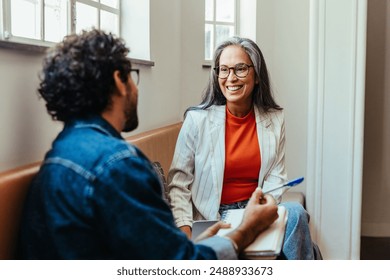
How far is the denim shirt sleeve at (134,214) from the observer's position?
77cm

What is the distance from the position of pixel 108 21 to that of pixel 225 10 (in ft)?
3.49

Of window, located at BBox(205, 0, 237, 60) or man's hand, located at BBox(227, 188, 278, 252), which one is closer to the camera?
man's hand, located at BBox(227, 188, 278, 252)

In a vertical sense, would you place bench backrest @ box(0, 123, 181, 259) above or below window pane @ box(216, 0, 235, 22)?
below

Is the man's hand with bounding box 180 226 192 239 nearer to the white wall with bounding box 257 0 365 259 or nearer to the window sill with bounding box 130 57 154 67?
the window sill with bounding box 130 57 154 67

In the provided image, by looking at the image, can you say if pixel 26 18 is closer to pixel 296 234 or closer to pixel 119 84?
pixel 119 84

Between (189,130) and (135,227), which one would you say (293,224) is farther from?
(135,227)

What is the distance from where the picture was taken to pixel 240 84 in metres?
1.58

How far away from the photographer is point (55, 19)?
1434mm

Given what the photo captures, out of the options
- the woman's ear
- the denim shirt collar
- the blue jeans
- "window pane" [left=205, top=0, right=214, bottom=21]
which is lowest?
the blue jeans

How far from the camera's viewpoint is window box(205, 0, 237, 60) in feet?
9.26

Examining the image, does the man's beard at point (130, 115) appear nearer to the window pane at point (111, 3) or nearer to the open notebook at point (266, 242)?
the open notebook at point (266, 242)

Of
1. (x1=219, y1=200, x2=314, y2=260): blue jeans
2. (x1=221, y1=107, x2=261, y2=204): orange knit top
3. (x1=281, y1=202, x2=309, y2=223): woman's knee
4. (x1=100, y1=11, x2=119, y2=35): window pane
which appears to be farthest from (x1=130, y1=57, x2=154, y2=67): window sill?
(x1=281, y1=202, x2=309, y2=223): woman's knee

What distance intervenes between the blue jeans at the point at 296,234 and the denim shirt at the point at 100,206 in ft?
2.25

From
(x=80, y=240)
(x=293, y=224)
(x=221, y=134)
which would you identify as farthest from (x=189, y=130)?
(x=80, y=240)
